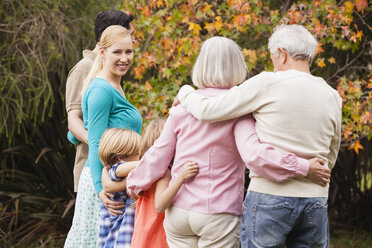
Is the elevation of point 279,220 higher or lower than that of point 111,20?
lower

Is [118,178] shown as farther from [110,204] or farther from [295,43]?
[295,43]

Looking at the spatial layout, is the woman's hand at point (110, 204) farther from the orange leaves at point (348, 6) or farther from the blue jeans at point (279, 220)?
the orange leaves at point (348, 6)

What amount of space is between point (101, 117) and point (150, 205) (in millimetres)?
608

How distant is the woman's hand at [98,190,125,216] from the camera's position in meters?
3.07

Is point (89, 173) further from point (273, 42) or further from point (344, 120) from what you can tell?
point (344, 120)

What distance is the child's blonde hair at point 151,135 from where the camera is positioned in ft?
9.75

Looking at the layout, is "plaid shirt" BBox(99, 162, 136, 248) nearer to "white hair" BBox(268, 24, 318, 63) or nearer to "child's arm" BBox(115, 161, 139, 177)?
"child's arm" BBox(115, 161, 139, 177)

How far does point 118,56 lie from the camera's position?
3215 millimetres

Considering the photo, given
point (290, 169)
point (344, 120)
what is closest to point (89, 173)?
point (290, 169)

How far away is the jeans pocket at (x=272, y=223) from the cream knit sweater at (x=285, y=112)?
8 cm

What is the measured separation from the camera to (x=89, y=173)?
3248mm

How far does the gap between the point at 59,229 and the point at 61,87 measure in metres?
1.70

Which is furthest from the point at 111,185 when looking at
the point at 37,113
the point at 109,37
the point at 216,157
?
the point at 37,113

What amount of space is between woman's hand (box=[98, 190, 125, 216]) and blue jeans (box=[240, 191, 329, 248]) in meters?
0.88
